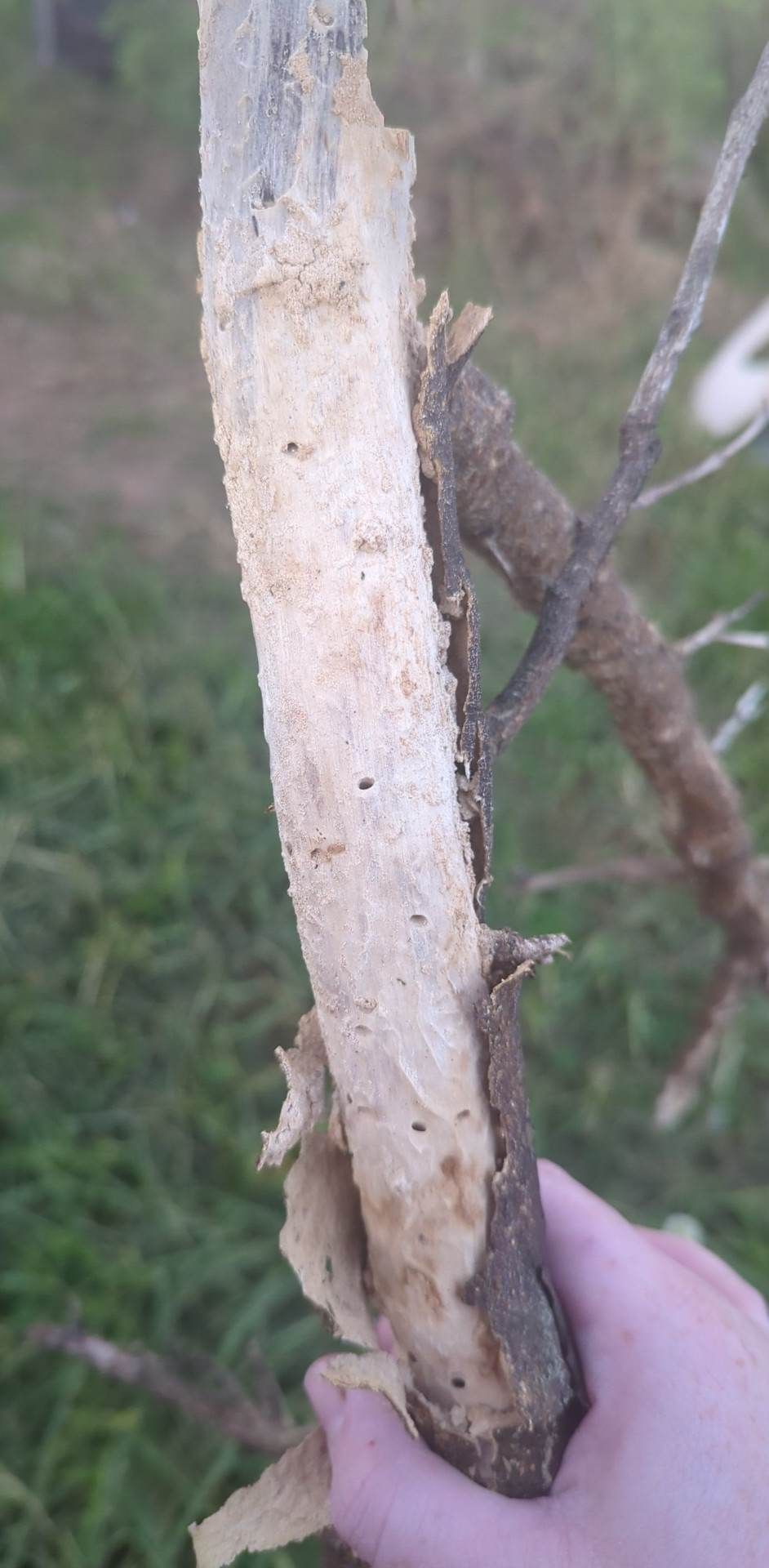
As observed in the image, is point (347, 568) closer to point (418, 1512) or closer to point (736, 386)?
point (418, 1512)

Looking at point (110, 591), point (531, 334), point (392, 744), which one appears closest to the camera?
point (392, 744)

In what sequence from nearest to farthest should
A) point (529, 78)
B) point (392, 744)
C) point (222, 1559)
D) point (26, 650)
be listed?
point (392, 744)
point (222, 1559)
point (26, 650)
point (529, 78)

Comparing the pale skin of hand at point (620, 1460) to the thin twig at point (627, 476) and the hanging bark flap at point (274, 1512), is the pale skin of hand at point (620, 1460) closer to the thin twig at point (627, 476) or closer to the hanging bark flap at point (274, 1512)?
the hanging bark flap at point (274, 1512)

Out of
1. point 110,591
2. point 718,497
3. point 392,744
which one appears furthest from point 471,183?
point 392,744

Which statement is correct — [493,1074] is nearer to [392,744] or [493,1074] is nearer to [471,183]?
[392,744]

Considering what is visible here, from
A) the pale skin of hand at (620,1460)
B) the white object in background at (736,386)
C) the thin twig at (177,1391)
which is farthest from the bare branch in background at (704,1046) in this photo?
the white object in background at (736,386)

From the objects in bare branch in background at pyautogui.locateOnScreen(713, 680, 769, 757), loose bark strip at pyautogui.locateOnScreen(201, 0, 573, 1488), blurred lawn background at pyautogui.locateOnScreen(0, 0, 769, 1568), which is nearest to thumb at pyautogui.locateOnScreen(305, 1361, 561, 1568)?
loose bark strip at pyautogui.locateOnScreen(201, 0, 573, 1488)
